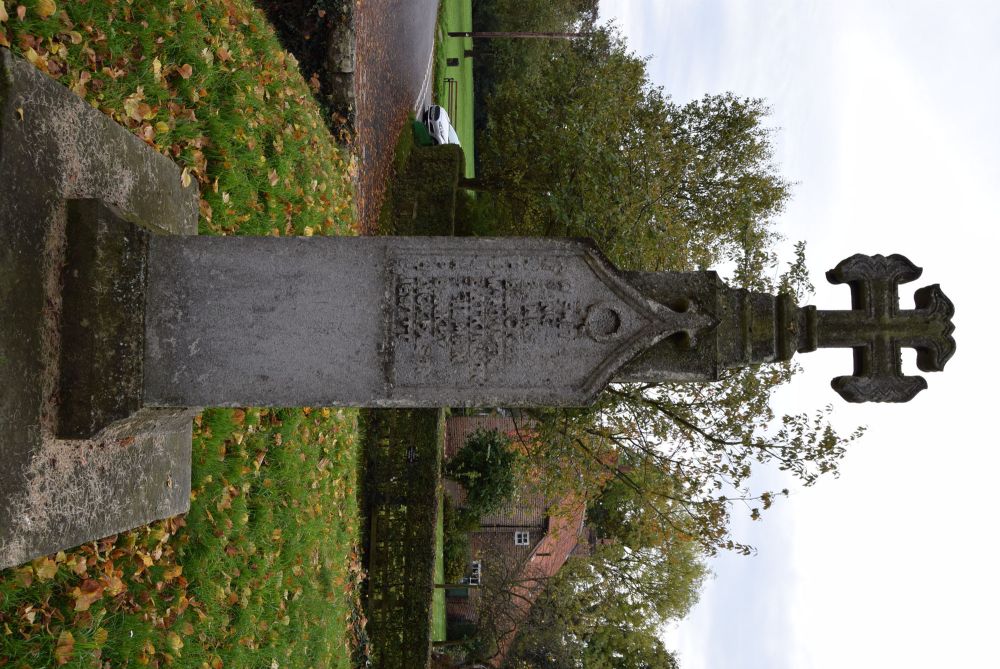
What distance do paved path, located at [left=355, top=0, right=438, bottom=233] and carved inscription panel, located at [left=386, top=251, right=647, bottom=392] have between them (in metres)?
7.64

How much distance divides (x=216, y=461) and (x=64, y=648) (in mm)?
2166

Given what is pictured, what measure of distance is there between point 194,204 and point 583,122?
27.2 ft

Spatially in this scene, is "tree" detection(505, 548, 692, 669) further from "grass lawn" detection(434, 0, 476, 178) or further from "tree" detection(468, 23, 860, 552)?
"grass lawn" detection(434, 0, 476, 178)

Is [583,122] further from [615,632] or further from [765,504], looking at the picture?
[615,632]

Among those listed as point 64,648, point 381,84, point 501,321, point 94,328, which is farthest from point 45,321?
point 381,84

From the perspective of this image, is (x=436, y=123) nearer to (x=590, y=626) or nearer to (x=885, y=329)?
(x=885, y=329)

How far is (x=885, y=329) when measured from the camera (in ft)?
14.8

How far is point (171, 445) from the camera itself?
509cm

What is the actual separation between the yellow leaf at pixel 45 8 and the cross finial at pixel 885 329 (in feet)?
16.6

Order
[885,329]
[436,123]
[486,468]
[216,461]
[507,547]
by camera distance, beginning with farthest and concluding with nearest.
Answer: [507,547], [486,468], [436,123], [216,461], [885,329]

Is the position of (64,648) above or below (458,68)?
below

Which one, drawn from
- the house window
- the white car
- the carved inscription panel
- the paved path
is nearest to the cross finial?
the carved inscription panel

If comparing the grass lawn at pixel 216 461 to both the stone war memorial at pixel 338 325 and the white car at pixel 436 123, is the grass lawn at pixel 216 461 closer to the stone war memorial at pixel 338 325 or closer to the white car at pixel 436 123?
the stone war memorial at pixel 338 325

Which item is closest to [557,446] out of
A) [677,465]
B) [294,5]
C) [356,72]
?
[677,465]
